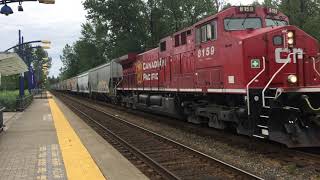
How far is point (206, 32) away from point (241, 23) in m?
1.27

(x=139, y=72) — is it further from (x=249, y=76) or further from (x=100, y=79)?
(x=100, y=79)

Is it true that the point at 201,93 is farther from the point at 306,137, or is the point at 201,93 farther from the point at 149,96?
the point at 149,96

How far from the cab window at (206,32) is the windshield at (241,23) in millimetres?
532

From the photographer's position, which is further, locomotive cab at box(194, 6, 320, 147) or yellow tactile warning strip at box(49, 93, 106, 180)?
locomotive cab at box(194, 6, 320, 147)

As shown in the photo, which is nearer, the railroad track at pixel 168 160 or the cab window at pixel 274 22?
the railroad track at pixel 168 160

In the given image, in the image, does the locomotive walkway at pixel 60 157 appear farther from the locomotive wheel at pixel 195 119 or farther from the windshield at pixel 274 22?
the windshield at pixel 274 22

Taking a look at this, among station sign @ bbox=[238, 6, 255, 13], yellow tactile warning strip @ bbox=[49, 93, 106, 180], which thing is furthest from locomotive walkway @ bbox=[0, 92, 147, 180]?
station sign @ bbox=[238, 6, 255, 13]

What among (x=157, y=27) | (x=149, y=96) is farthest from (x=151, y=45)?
(x=149, y=96)

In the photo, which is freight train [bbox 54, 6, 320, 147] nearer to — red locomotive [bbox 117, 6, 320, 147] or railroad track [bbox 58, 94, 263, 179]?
red locomotive [bbox 117, 6, 320, 147]

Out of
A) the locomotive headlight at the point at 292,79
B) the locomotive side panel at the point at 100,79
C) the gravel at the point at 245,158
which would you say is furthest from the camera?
the locomotive side panel at the point at 100,79

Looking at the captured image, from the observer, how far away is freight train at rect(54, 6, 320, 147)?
10.4m

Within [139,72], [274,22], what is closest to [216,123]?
[274,22]

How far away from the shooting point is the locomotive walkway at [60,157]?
30.5 ft

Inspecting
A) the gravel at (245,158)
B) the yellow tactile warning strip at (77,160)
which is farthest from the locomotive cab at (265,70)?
the yellow tactile warning strip at (77,160)
